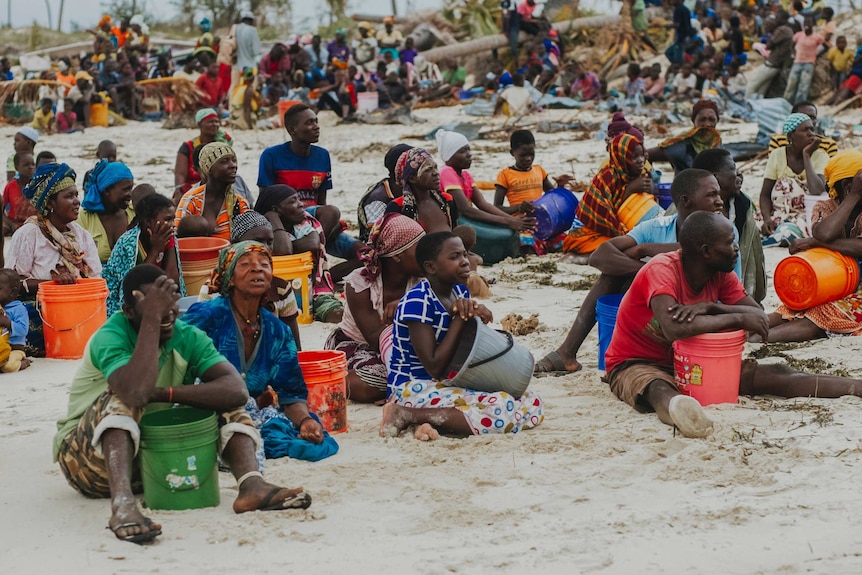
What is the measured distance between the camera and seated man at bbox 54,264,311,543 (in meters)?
3.71

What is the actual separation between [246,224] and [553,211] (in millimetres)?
3357

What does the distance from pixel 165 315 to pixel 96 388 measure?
0.42 metres

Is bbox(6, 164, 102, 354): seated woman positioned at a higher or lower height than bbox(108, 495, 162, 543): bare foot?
higher

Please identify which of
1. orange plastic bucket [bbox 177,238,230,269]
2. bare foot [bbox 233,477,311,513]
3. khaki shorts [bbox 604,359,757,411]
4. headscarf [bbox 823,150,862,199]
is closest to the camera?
bare foot [bbox 233,477,311,513]

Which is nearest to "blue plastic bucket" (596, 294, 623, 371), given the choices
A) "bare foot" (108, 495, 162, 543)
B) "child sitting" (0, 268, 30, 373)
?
"bare foot" (108, 495, 162, 543)

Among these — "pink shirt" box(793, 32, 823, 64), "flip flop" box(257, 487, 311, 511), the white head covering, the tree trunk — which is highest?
the tree trunk

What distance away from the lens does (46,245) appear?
6.49m

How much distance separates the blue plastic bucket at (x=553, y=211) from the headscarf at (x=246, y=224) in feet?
10.2

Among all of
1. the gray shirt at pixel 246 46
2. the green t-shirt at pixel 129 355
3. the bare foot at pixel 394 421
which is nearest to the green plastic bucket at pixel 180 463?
the green t-shirt at pixel 129 355

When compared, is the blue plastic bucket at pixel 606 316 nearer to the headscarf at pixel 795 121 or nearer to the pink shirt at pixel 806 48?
the headscarf at pixel 795 121

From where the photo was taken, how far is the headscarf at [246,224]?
654cm

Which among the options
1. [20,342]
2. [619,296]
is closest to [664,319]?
[619,296]

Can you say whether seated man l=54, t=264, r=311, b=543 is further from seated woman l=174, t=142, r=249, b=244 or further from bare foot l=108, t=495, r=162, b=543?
seated woman l=174, t=142, r=249, b=244

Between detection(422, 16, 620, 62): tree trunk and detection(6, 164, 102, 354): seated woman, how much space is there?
1779 centimetres
